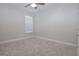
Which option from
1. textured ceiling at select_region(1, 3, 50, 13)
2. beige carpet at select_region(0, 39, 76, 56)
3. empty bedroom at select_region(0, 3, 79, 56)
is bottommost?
beige carpet at select_region(0, 39, 76, 56)

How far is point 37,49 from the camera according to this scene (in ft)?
6.31

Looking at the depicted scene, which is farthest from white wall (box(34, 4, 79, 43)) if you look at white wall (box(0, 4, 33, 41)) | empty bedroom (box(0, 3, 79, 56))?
white wall (box(0, 4, 33, 41))

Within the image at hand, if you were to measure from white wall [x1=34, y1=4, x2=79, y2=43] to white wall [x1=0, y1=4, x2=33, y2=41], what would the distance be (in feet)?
0.84

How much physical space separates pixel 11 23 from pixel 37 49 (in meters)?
0.63

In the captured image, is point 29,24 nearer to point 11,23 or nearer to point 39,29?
point 39,29

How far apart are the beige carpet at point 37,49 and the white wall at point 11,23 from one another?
0.15 metres

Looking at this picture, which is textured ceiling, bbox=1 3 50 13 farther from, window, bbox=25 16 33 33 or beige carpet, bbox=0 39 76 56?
beige carpet, bbox=0 39 76 56

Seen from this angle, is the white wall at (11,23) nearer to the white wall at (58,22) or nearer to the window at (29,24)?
the window at (29,24)

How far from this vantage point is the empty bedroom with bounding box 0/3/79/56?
1.90 metres

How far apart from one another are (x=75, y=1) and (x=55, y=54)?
0.96 meters

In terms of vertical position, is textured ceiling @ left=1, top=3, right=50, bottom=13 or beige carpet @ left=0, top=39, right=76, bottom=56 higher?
textured ceiling @ left=1, top=3, right=50, bottom=13

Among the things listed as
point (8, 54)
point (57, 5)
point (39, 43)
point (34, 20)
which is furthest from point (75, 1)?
point (8, 54)

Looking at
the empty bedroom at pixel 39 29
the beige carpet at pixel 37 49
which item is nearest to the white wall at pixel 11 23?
the empty bedroom at pixel 39 29

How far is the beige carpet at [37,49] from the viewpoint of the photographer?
1915 mm
